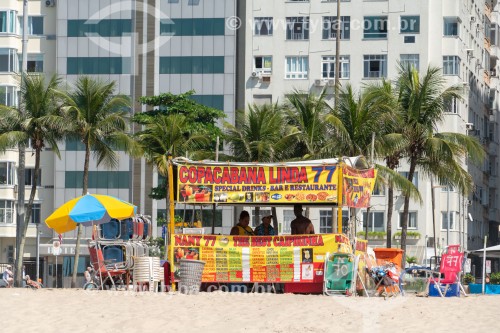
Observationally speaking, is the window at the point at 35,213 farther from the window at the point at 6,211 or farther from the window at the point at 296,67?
the window at the point at 296,67

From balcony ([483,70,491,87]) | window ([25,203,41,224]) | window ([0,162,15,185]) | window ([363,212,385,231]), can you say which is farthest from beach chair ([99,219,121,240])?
balcony ([483,70,491,87])

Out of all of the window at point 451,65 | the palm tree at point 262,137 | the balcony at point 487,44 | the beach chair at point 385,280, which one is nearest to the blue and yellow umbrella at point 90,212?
the beach chair at point 385,280

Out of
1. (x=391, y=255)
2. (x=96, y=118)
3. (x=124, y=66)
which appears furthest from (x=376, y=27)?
(x=391, y=255)

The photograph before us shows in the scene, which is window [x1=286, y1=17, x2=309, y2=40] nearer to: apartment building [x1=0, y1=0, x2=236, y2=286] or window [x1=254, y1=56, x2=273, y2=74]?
window [x1=254, y1=56, x2=273, y2=74]

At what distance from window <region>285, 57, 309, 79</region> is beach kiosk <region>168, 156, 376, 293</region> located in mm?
52580

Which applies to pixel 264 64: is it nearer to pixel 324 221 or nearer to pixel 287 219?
pixel 287 219

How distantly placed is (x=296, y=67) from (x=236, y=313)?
58.2m

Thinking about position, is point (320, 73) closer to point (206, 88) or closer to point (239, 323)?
point (206, 88)

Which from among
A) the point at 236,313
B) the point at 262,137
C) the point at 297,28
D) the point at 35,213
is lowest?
the point at 236,313

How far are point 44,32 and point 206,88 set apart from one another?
1161 centimetres

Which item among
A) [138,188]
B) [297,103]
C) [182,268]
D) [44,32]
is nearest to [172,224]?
[182,268]

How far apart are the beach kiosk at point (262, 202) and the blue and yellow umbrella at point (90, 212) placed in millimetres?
2811

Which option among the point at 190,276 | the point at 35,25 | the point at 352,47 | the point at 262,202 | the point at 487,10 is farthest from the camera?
the point at 487,10

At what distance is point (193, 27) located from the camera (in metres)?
81.7
